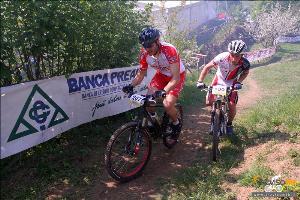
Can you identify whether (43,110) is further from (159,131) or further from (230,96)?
(230,96)

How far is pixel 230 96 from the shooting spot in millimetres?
7184

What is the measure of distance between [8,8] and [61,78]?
64.4 inches

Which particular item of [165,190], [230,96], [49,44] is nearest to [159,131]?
[165,190]

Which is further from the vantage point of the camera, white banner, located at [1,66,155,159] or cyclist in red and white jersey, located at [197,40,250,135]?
cyclist in red and white jersey, located at [197,40,250,135]

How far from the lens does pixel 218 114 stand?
21.5 ft

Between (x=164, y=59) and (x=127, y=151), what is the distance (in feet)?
6.30

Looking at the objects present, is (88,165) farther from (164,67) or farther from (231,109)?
(231,109)

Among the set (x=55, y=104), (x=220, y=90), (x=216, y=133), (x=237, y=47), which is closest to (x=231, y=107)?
(x=220, y=90)

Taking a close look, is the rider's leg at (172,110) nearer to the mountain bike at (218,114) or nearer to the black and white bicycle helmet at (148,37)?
the mountain bike at (218,114)

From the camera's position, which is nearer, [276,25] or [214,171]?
[214,171]

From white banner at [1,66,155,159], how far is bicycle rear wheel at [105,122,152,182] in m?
1.45

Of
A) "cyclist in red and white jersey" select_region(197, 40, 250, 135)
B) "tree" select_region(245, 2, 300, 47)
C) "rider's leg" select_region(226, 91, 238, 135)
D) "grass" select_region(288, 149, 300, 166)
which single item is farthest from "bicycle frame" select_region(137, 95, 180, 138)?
"tree" select_region(245, 2, 300, 47)

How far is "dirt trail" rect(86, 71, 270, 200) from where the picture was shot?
Result: 564 centimetres

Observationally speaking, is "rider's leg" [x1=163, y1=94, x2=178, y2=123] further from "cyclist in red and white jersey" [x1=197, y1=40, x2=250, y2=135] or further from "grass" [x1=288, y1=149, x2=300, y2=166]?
"grass" [x1=288, y1=149, x2=300, y2=166]
